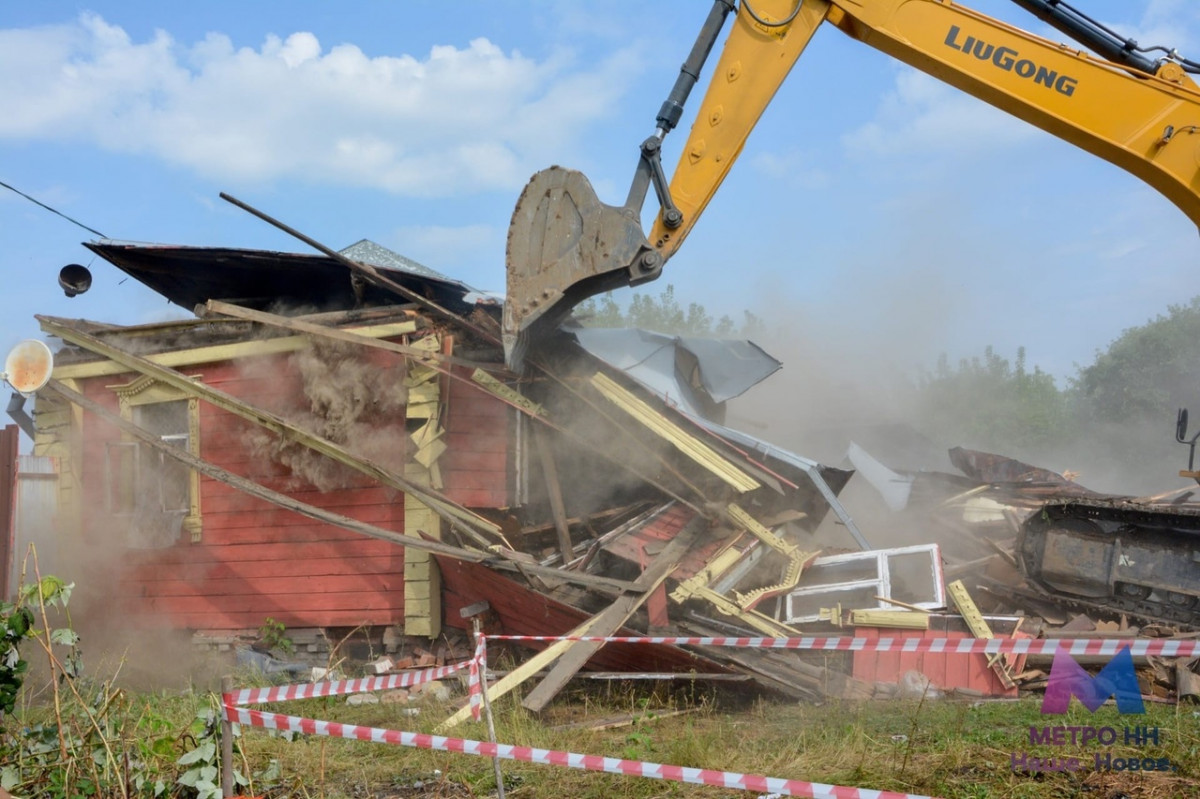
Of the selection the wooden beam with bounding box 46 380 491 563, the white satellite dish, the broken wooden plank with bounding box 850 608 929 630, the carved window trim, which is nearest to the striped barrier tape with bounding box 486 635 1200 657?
the wooden beam with bounding box 46 380 491 563

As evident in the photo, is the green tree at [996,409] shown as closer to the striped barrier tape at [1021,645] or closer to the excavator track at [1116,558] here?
the excavator track at [1116,558]

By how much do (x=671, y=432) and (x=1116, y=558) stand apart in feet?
16.3

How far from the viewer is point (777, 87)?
6066mm

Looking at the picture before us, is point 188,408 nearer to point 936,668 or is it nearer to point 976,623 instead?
point 936,668

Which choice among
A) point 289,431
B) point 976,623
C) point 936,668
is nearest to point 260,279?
point 289,431

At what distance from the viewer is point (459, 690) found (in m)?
8.34

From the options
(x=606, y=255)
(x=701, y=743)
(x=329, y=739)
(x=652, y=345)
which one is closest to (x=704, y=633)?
(x=701, y=743)

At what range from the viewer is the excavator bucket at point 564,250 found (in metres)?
5.81

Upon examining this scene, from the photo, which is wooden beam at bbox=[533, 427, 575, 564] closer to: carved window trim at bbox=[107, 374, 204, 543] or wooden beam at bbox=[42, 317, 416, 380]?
wooden beam at bbox=[42, 317, 416, 380]

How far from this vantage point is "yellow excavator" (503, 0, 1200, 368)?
18.2 feet

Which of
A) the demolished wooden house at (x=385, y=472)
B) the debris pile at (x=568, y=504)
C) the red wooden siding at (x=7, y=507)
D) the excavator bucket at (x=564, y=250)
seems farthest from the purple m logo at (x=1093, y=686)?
the red wooden siding at (x=7, y=507)

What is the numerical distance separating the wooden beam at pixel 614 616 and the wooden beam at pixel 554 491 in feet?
3.76

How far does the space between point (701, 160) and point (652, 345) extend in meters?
6.03

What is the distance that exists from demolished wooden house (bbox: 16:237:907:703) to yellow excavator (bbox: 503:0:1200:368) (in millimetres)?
2743
